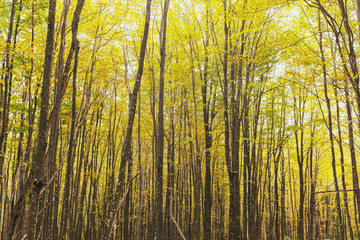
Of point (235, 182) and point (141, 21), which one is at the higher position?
point (141, 21)

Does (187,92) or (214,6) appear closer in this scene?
(214,6)

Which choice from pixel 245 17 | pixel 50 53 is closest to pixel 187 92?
pixel 245 17

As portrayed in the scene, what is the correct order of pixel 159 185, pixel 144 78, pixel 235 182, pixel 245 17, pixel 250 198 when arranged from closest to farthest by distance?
pixel 245 17 < pixel 159 185 < pixel 235 182 < pixel 250 198 < pixel 144 78

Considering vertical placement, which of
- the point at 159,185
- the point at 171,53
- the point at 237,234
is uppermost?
the point at 171,53

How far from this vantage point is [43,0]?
715cm

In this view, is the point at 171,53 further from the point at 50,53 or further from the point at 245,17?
the point at 50,53

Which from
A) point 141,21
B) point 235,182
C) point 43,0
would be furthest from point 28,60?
point 235,182

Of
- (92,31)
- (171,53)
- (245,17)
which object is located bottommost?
(245,17)

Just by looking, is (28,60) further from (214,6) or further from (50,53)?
(214,6)

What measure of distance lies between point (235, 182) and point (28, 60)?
290 inches

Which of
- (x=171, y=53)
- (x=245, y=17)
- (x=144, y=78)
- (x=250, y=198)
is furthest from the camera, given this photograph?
(x=144, y=78)

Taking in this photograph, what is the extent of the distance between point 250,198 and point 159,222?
18.9ft

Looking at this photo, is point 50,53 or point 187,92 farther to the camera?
point 187,92

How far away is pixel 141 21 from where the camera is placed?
967 cm
